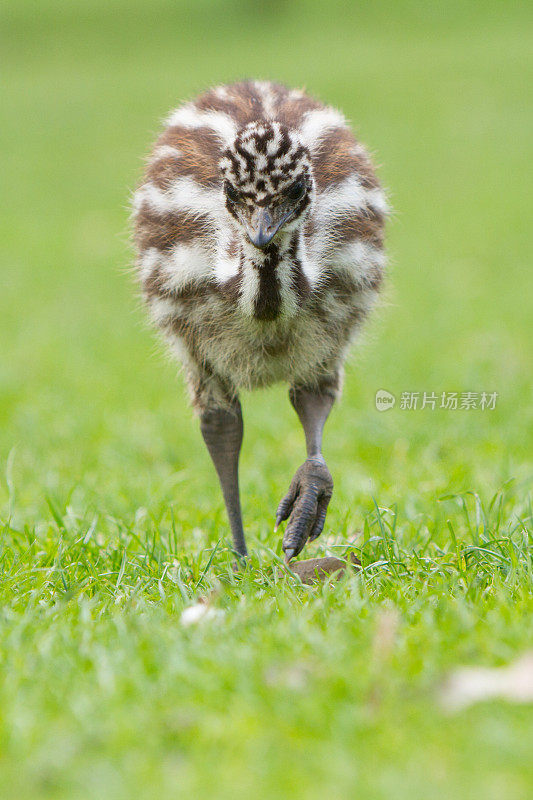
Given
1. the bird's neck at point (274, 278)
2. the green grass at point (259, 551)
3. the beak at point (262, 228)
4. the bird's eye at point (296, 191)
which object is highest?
the bird's eye at point (296, 191)

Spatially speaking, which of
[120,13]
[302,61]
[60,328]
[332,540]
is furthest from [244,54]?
[332,540]

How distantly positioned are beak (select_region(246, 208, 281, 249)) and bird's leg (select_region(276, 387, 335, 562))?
1.07 meters

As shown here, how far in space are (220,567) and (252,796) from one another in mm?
1833

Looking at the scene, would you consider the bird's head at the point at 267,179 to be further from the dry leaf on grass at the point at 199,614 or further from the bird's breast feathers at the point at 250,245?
the dry leaf on grass at the point at 199,614

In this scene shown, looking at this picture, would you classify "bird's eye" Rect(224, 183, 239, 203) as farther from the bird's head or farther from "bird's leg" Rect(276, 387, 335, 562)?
"bird's leg" Rect(276, 387, 335, 562)

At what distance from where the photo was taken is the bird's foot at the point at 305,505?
153 inches

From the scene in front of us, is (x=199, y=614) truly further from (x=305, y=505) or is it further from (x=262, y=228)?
(x=262, y=228)

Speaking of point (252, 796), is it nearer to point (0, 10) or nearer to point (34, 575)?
point (34, 575)

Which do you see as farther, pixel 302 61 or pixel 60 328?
pixel 302 61

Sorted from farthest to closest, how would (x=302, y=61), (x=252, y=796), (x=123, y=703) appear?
(x=302, y=61), (x=123, y=703), (x=252, y=796)

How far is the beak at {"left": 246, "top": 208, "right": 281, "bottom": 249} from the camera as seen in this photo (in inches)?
129

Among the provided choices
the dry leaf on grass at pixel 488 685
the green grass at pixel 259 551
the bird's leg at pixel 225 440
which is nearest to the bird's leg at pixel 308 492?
the green grass at pixel 259 551

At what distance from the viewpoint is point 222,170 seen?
11.3ft

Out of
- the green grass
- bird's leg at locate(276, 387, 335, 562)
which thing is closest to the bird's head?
bird's leg at locate(276, 387, 335, 562)
